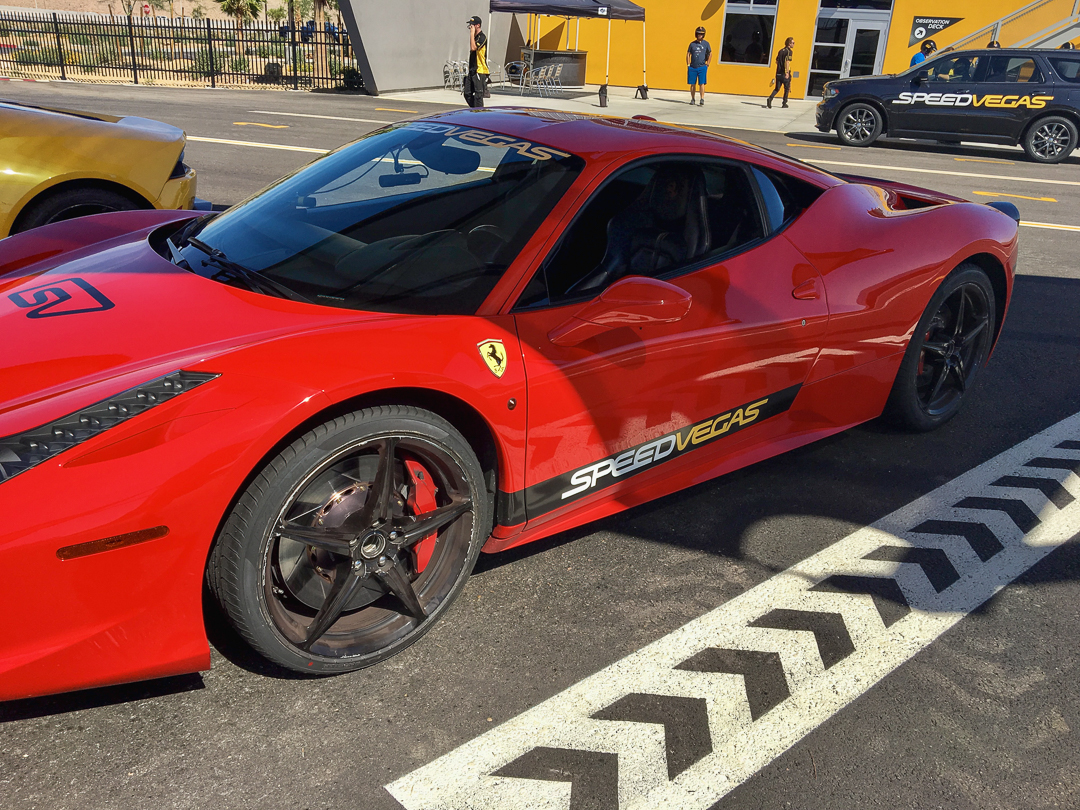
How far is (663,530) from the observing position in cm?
324

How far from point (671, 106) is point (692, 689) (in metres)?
21.7

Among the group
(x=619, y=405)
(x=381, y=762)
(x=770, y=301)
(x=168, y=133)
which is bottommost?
(x=381, y=762)

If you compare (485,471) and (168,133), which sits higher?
(168,133)

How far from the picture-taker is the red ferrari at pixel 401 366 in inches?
75.5

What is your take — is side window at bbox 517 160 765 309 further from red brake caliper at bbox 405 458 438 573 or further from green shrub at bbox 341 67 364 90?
green shrub at bbox 341 67 364 90

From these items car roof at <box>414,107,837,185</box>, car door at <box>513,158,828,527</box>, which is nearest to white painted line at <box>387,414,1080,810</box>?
car door at <box>513,158,828,527</box>

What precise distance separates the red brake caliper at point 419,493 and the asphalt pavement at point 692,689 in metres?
0.30

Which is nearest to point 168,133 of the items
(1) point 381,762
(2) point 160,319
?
(2) point 160,319

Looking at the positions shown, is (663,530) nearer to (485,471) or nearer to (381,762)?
(485,471)

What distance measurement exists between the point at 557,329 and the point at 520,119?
1087mm

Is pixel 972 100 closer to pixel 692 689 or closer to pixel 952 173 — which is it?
pixel 952 173

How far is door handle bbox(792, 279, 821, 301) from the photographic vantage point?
10.6 feet

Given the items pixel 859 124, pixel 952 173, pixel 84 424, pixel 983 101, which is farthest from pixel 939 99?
pixel 84 424

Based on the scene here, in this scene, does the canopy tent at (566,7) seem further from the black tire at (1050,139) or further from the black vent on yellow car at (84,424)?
the black vent on yellow car at (84,424)
